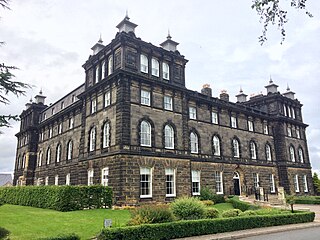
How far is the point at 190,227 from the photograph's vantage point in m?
13.7

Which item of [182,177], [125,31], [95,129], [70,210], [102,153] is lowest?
[70,210]

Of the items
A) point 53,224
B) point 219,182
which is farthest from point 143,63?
point 53,224

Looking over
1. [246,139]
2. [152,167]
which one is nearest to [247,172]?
[246,139]

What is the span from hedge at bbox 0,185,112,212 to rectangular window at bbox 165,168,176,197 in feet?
19.9

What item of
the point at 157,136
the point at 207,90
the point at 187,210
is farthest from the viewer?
the point at 207,90

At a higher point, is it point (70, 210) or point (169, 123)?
point (169, 123)

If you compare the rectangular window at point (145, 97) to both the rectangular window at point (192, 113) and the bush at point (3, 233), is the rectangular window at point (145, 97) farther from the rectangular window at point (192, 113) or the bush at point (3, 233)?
the bush at point (3, 233)

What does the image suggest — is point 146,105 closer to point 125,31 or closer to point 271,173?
point 125,31

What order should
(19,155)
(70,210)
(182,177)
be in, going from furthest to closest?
(19,155) < (182,177) < (70,210)

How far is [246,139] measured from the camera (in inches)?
1492

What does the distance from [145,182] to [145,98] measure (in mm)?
7905

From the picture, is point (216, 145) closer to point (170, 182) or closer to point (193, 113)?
point (193, 113)

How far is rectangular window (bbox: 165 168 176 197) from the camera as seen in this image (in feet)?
84.7

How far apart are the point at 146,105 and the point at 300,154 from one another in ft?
106
